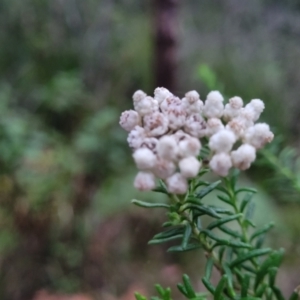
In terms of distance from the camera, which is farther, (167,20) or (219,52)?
(219,52)

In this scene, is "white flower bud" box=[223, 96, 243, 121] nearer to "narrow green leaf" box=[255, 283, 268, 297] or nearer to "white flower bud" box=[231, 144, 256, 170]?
"white flower bud" box=[231, 144, 256, 170]

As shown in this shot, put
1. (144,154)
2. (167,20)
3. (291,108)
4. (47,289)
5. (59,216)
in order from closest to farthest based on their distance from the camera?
(144,154), (47,289), (59,216), (167,20), (291,108)

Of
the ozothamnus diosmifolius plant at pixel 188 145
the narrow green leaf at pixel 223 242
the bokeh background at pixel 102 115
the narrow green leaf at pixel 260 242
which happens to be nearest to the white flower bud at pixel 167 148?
the ozothamnus diosmifolius plant at pixel 188 145

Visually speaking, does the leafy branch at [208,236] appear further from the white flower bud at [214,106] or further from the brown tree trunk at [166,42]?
the brown tree trunk at [166,42]

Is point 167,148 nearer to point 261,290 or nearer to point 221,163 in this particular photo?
point 221,163

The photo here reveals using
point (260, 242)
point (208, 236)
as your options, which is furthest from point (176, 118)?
point (260, 242)

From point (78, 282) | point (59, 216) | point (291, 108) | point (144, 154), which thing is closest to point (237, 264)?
point (144, 154)

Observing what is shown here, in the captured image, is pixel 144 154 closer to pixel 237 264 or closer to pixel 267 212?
pixel 237 264
